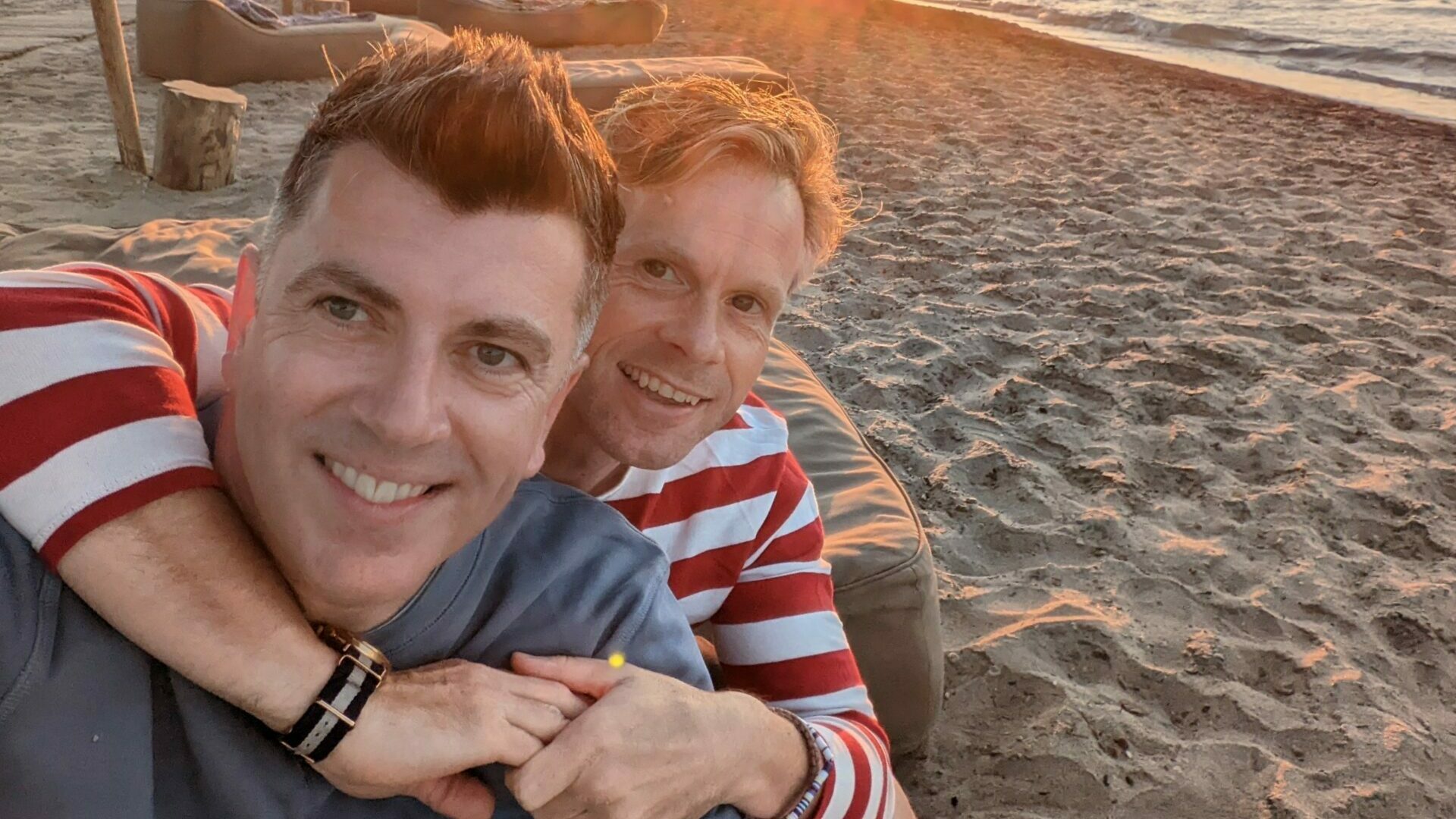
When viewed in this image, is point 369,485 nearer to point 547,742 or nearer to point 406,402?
point 406,402

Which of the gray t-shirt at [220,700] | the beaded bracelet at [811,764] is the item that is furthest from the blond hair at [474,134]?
the beaded bracelet at [811,764]

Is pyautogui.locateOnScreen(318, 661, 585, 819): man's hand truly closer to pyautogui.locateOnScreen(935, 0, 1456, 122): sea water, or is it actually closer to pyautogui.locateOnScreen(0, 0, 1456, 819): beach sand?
pyautogui.locateOnScreen(0, 0, 1456, 819): beach sand

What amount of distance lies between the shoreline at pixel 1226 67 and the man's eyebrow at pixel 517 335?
10902mm

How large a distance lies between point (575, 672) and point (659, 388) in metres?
0.57

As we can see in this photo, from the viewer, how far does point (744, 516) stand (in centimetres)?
190

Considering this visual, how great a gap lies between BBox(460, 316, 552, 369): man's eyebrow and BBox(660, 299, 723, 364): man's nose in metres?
0.48

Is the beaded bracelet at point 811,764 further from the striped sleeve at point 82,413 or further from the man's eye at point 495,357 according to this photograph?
the striped sleeve at point 82,413

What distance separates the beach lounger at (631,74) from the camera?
6.64 metres

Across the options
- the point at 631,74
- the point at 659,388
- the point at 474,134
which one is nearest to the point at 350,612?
the point at 474,134

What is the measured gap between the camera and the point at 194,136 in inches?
223

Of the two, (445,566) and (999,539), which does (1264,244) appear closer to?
(999,539)

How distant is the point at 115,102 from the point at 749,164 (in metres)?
5.48

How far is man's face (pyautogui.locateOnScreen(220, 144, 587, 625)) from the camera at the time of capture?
1143 mm

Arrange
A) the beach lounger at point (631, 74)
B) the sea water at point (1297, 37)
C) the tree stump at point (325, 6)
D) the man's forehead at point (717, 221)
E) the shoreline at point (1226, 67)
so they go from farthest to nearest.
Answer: the sea water at point (1297, 37)
the shoreline at point (1226, 67)
the tree stump at point (325, 6)
the beach lounger at point (631, 74)
the man's forehead at point (717, 221)
